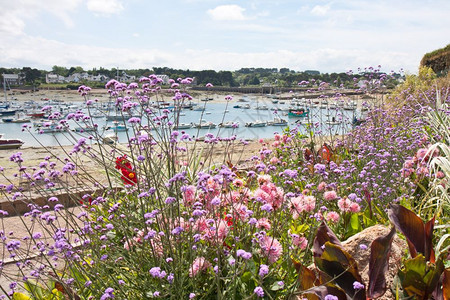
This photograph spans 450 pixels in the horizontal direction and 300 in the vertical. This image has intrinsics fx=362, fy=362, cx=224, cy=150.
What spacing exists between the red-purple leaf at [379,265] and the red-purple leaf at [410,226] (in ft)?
1.20

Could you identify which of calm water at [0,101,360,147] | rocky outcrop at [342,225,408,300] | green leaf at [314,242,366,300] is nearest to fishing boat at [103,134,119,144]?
calm water at [0,101,360,147]

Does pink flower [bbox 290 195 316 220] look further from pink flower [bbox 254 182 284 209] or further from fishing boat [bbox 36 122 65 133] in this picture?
fishing boat [bbox 36 122 65 133]

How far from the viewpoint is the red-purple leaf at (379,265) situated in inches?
77.4

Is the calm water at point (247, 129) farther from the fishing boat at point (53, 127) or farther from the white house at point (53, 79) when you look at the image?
the white house at point (53, 79)

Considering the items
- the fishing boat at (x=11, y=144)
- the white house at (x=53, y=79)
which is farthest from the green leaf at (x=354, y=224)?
the white house at (x=53, y=79)

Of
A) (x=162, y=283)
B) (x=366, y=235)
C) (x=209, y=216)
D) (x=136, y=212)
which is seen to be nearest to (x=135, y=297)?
(x=162, y=283)

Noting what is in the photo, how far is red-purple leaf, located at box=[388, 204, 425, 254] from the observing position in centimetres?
227

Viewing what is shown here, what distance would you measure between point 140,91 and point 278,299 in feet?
6.72

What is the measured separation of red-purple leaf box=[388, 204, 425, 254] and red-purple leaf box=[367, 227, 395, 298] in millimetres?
366

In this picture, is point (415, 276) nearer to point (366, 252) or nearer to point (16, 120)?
point (366, 252)

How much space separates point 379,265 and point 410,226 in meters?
0.48

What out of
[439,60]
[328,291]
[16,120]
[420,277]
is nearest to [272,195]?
[328,291]

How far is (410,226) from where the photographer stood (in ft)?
7.55

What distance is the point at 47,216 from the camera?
7.14 feet
